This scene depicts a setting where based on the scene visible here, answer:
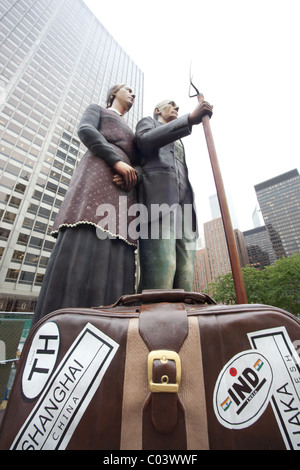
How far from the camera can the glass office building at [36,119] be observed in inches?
1118

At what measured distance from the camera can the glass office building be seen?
28.4 m

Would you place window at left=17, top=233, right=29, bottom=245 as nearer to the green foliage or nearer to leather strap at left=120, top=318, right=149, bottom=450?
the green foliage

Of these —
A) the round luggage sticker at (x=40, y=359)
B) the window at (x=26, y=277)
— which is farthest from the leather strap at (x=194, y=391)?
the window at (x=26, y=277)

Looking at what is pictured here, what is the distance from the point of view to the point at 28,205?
30719 millimetres

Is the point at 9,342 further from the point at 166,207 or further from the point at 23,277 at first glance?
the point at 23,277

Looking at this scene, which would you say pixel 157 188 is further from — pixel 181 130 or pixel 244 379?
pixel 244 379

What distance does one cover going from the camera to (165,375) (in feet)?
2.03

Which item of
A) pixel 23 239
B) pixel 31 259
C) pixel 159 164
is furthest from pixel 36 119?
pixel 159 164

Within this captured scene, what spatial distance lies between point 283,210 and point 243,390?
358 feet

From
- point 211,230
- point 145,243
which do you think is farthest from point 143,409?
point 211,230

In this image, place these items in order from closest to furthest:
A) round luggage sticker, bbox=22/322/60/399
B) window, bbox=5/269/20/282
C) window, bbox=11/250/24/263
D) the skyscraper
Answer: round luggage sticker, bbox=22/322/60/399 → window, bbox=5/269/20/282 → window, bbox=11/250/24/263 → the skyscraper

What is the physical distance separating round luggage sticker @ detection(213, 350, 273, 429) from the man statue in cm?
118

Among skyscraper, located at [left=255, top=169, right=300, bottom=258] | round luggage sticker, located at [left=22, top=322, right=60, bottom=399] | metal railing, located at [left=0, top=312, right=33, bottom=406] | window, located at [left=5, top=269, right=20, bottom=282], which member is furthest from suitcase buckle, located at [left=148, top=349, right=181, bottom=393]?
skyscraper, located at [left=255, top=169, right=300, bottom=258]

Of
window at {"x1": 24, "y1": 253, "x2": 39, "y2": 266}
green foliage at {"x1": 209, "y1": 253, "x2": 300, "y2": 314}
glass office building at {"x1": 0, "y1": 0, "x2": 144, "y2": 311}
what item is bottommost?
green foliage at {"x1": 209, "y1": 253, "x2": 300, "y2": 314}
